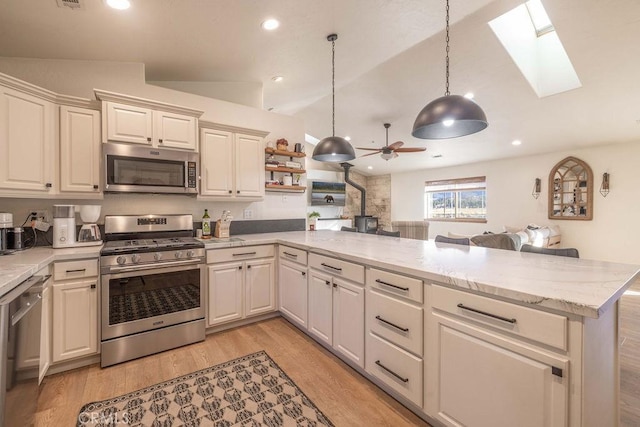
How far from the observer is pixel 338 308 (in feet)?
7.14

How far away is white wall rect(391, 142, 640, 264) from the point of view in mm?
5228

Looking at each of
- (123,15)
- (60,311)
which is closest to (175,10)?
(123,15)

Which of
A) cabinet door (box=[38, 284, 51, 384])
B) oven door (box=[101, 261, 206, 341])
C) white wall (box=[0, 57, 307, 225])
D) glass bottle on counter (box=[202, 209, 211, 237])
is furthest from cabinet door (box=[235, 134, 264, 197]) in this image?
cabinet door (box=[38, 284, 51, 384])

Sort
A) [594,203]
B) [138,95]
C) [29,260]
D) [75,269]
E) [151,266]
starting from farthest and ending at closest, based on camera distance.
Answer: [594,203]
[138,95]
[151,266]
[75,269]
[29,260]

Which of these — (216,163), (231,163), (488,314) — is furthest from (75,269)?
(488,314)

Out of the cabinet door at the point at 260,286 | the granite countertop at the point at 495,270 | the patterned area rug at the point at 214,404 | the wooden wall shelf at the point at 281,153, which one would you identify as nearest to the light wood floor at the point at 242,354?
the patterned area rug at the point at 214,404

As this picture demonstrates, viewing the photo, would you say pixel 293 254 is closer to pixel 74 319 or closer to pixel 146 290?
pixel 146 290

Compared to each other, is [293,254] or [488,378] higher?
[293,254]

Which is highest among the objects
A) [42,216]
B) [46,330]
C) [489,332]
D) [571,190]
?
[571,190]

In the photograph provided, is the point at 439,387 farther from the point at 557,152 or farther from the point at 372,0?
the point at 557,152

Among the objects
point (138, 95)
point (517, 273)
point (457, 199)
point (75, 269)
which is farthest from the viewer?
point (457, 199)

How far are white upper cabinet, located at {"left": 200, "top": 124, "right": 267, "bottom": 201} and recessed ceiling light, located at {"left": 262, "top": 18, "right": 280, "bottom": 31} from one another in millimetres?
1096

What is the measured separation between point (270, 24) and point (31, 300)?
2452mm

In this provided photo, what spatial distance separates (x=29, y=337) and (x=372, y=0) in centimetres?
309
